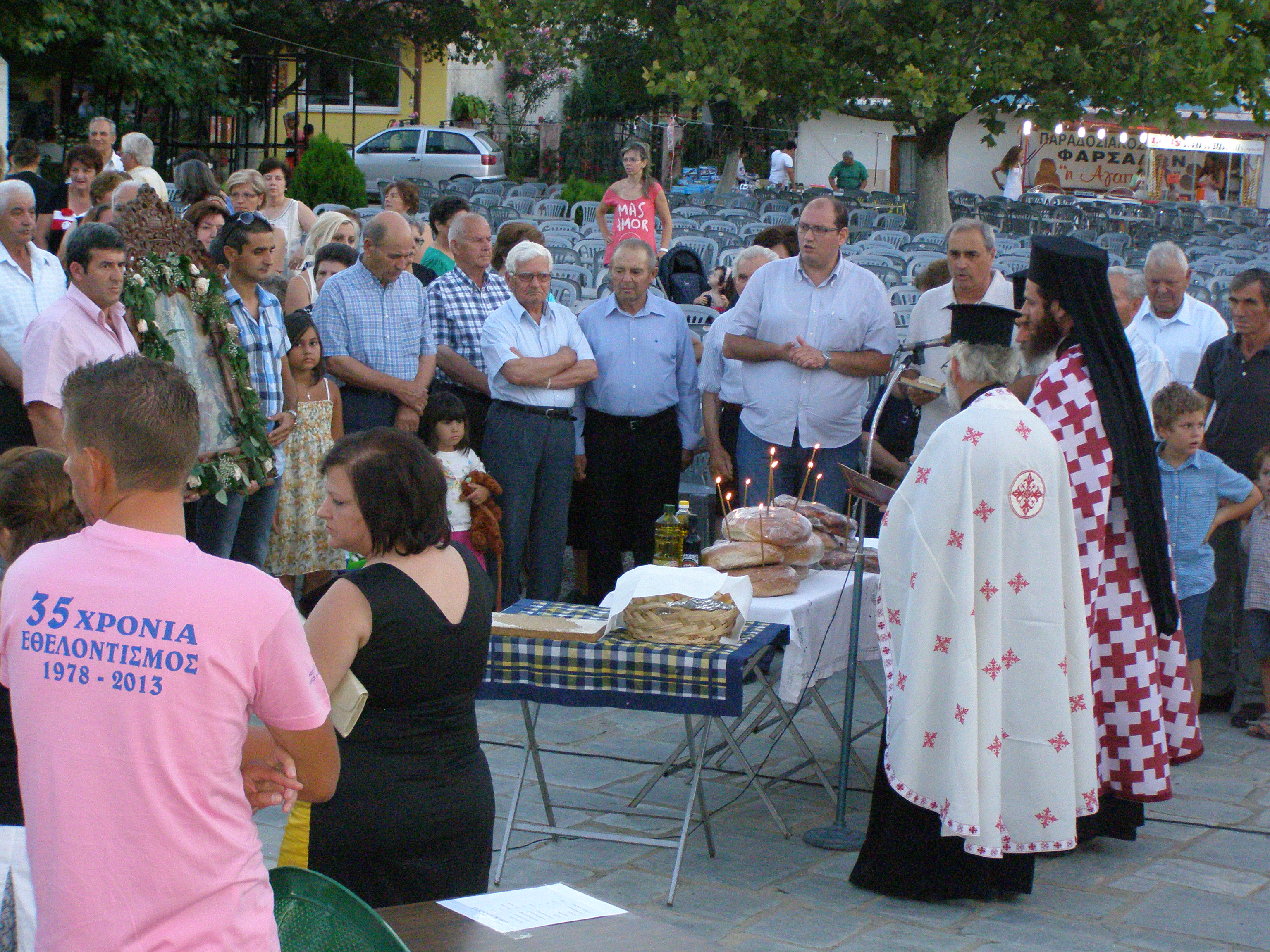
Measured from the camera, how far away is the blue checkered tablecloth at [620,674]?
4.18m

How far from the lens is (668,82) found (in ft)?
66.8

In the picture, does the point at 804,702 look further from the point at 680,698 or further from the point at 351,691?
the point at 351,691

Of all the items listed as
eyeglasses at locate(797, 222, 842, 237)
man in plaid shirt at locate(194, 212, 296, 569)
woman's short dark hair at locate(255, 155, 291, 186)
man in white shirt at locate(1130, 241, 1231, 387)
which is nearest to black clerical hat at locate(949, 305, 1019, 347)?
eyeglasses at locate(797, 222, 842, 237)

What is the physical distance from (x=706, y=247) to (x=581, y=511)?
8.80 m

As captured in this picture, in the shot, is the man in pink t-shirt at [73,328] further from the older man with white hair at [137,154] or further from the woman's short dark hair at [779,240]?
the older man with white hair at [137,154]

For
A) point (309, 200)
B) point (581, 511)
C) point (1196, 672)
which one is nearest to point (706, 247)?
point (309, 200)

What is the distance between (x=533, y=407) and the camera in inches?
267

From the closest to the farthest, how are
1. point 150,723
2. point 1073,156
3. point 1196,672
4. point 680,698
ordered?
1. point 150,723
2. point 680,698
3. point 1196,672
4. point 1073,156

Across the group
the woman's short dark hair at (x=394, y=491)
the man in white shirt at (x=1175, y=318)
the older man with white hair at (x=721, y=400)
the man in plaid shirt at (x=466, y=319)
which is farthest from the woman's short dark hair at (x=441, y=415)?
the woman's short dark hair at (x=394, y=491)

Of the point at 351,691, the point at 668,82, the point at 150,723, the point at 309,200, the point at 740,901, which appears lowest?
the point at 740,901

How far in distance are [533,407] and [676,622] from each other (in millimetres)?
2644

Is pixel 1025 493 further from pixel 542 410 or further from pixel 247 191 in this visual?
pixel 247 191

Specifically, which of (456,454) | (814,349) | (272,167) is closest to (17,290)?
(456,454)

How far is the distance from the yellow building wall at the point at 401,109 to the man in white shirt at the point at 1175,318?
99.1 ft
